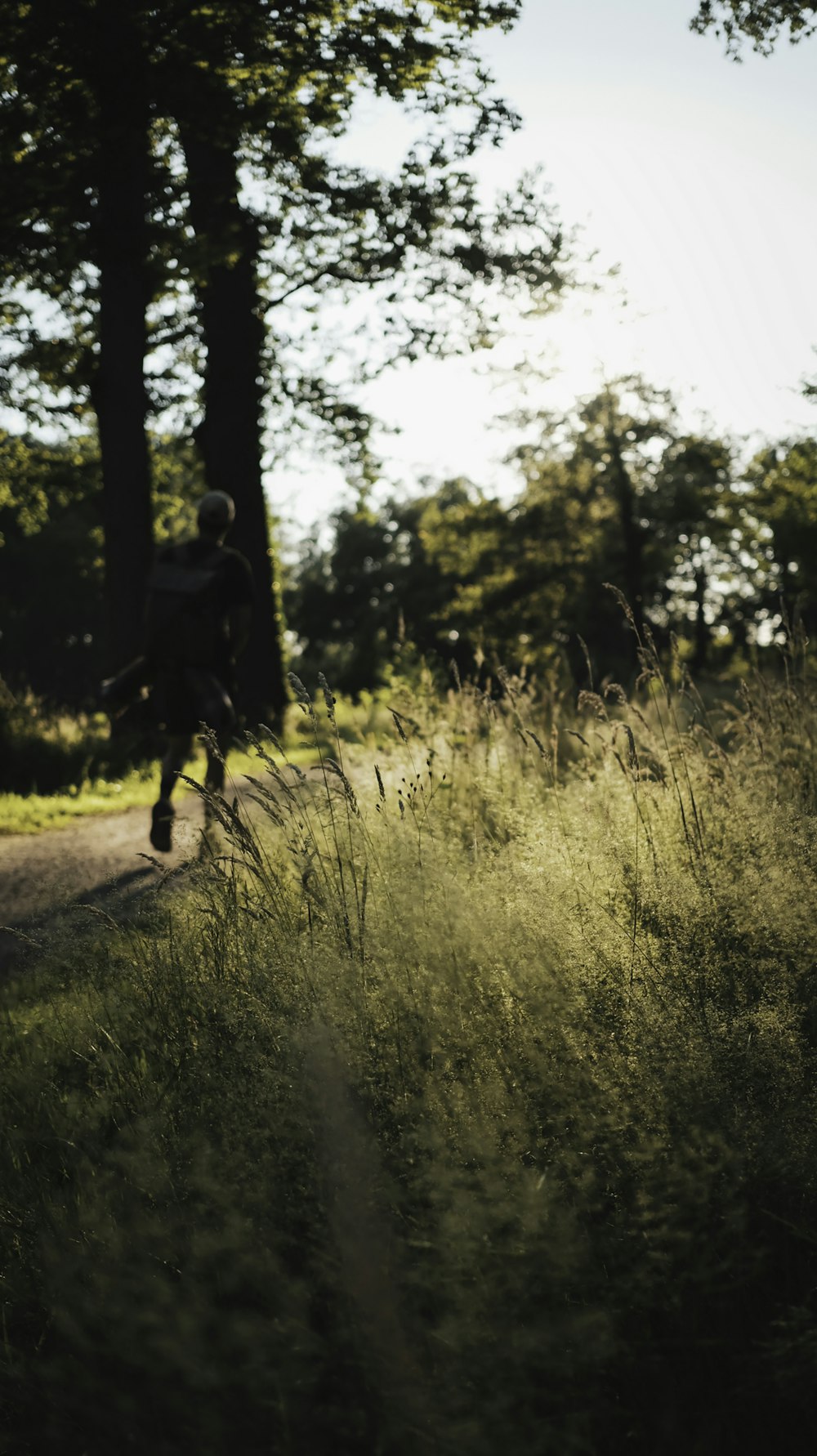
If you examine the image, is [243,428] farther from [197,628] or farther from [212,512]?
[197,628]

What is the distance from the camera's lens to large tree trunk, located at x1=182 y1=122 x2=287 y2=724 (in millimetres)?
16047

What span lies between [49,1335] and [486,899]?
1.61 metres

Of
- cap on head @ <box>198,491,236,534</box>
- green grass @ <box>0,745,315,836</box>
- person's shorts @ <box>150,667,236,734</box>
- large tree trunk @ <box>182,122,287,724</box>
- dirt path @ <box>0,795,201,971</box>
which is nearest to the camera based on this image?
dirt path @ <box>0,795,201,971</box>

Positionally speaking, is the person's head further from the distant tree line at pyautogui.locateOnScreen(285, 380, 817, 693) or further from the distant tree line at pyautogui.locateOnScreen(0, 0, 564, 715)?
the distant tree line at pyautogui.locateOnScreen(285, 380, 817, 693)

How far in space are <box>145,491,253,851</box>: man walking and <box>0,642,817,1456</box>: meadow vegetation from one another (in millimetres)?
2931

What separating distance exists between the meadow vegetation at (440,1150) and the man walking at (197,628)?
2.93m

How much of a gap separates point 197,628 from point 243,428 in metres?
10.2

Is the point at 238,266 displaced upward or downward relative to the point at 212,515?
upward

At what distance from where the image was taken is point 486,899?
331 cm

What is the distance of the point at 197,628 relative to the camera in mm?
6727

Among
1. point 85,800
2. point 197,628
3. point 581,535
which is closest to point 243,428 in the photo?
point 85,800

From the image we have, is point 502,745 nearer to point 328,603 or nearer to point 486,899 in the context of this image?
point 486,899

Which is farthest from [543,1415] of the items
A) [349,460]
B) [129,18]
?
[349,460]

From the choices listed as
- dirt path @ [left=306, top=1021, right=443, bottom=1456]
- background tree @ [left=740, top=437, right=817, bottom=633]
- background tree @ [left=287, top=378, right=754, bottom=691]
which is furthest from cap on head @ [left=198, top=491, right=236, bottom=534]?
background tree @ [left=740, top=437, right=817, bottom=633]
